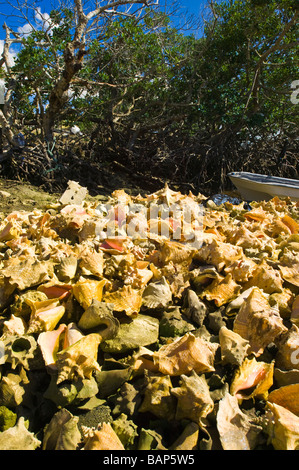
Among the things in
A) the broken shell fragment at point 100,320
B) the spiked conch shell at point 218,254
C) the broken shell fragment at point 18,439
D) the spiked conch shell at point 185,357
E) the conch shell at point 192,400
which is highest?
the spiked conch shell at point 218,254

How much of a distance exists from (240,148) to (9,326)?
6.47 meters

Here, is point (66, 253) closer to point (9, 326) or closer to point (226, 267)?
point (9, 326)

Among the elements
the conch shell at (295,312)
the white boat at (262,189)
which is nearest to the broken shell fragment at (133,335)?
the conch shell at (295,312)

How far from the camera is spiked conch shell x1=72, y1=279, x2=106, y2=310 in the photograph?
3.85 ft

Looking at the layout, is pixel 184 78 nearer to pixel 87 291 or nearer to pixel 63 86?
pixel 63 86

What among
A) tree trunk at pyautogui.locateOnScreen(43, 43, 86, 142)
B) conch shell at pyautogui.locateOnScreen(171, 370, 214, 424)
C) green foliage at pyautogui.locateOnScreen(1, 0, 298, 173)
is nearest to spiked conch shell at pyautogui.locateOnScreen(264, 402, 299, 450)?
conch shell at pyautogui.locateOnScreen(171, 370, 214, 424)

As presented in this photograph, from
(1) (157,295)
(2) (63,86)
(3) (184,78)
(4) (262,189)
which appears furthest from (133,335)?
(3) (184,78)

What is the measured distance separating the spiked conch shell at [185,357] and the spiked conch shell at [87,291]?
30cm

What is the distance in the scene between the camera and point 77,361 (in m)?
→ 0.97

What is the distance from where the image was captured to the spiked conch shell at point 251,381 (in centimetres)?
99

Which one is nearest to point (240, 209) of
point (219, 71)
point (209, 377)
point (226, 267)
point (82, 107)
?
point (226, 267)

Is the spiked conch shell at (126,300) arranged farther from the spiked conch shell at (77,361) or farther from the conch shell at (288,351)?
the conch shell at (288,351)

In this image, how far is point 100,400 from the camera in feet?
3.28

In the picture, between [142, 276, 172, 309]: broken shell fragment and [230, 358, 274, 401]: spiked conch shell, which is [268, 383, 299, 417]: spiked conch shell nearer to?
[230, 358, 274, 401]: spiked conch shell
